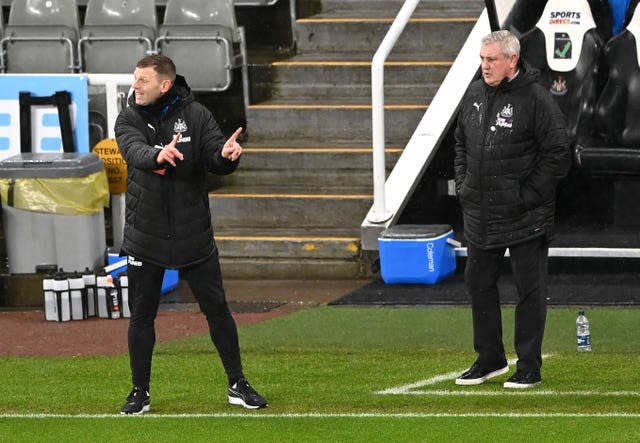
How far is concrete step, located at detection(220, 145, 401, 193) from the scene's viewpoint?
1384 centimetres

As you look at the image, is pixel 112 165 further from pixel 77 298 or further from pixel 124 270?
pixel 77 298

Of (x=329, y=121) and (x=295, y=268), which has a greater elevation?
(x=329, y=121)

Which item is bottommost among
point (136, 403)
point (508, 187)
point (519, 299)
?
point (136, 403)

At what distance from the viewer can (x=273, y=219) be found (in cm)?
1362

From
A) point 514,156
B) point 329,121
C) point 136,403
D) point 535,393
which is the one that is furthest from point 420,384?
point 329,121

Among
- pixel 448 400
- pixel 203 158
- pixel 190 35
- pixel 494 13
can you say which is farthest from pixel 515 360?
pixel 190 35

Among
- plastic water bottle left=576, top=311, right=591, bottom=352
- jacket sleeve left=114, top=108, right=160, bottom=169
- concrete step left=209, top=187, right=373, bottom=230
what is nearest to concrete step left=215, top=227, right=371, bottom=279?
concrete step left=209, top=187, right=373, bottom=230

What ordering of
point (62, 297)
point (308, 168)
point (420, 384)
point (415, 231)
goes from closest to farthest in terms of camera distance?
point (420, 384) < point (62, 297) < point (415, 231) < point (308, 168)

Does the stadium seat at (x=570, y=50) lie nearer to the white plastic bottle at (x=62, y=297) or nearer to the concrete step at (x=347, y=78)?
the concrete step at (x=347, y=78)

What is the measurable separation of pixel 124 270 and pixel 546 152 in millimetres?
4740

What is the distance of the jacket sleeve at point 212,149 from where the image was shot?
7.68 m

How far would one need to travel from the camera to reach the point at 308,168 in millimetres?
14078

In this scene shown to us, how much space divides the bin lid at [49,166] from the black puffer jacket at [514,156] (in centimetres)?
444

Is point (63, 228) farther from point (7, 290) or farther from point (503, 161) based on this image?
point (503, 161)
